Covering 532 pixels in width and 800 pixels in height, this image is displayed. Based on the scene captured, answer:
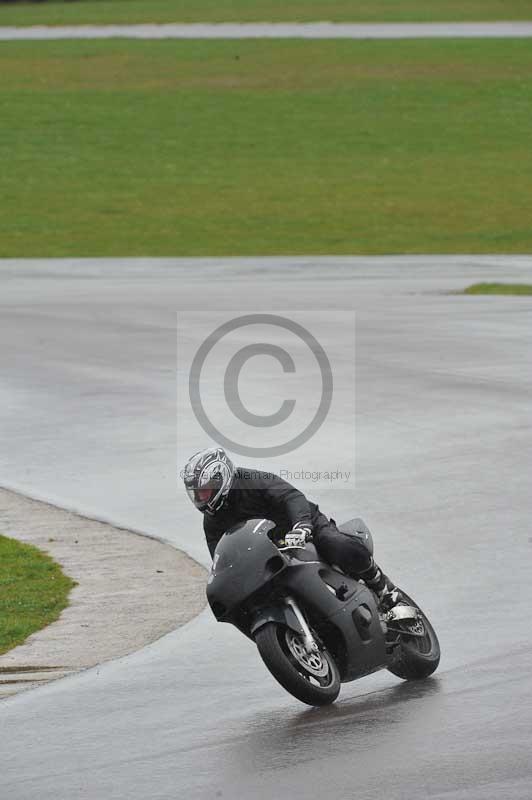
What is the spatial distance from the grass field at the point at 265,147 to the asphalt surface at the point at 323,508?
864 cm

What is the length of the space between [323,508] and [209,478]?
548 cm

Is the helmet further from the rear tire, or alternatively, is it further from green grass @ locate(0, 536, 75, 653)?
green grass @ locate(0, 536, 75, 653)

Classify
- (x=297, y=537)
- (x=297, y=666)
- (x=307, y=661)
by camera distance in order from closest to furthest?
(x=297, y=666), (x=307, y=661), (x=297, y=537)

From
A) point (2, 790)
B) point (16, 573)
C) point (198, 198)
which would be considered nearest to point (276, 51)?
point (198, 198)

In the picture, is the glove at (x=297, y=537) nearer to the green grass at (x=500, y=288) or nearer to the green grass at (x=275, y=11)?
the green grass at (x=500, y=288)

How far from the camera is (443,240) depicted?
38688 millimetres

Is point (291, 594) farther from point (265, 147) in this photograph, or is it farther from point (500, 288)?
point (265, 147)

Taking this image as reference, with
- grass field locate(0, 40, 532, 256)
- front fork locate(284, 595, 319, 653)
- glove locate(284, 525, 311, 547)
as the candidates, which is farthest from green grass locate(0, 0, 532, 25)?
front fork locate(284, 595, 319, 653)

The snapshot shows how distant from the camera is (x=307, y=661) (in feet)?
28.6

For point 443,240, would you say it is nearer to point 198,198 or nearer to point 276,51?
point 198,198

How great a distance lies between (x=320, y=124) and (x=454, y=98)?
19.3 feet

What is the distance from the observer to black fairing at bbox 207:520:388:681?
873 cm

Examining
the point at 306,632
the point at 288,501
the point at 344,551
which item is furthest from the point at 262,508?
the point at 306,632

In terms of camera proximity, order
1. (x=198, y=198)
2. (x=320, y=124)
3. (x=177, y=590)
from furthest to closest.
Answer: (x=320, y=124), (x=198, y=198), (x=177, y=590)
